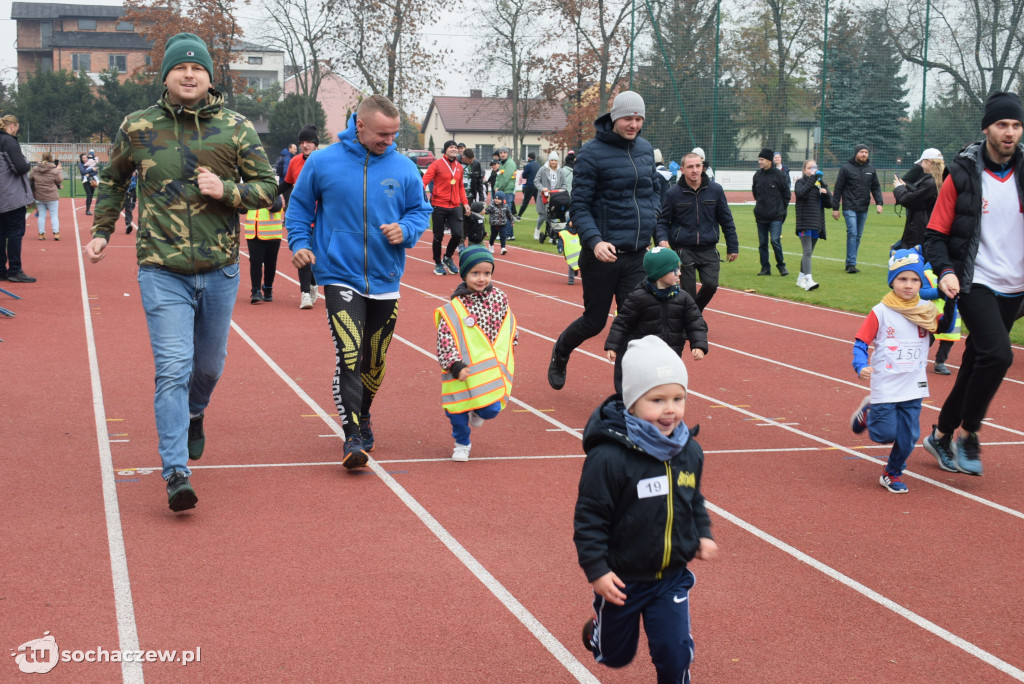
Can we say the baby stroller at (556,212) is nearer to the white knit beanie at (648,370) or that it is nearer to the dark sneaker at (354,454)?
the dark sneaker at (354,454)

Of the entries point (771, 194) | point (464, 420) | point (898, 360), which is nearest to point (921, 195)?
point (898, 360)

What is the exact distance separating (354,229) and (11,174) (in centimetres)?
1072

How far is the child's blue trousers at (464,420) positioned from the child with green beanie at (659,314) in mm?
976

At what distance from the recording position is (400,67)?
4681 cm

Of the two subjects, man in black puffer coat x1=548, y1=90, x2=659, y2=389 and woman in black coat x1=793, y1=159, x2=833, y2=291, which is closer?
man in black puffer coat x1=548, y1=90, x2=659, y2=389

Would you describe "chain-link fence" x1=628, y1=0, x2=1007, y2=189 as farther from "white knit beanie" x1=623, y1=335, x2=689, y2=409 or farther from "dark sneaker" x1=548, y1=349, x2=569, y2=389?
"white knit beanie" x1=623, y1=335, x2=689, y2=409

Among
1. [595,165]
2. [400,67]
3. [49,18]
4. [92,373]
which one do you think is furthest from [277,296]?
[49,18]

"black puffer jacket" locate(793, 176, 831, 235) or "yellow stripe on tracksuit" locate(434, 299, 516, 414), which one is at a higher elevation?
"black puffer jacket" locate(793, 176, 831, 235)

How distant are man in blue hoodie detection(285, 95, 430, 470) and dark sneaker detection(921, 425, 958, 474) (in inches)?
139

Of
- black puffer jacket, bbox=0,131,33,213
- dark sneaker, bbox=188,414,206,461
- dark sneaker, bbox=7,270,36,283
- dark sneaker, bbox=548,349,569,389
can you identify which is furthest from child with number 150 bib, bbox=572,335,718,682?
dark sneaker, bbox=7,270,36,283

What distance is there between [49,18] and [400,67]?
72.5 m

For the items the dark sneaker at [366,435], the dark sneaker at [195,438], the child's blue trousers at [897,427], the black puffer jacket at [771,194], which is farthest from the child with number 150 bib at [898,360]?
the black puffer jacket at [771,194]

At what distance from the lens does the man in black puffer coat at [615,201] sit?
8133mm

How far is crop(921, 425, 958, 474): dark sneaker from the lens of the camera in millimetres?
6910
